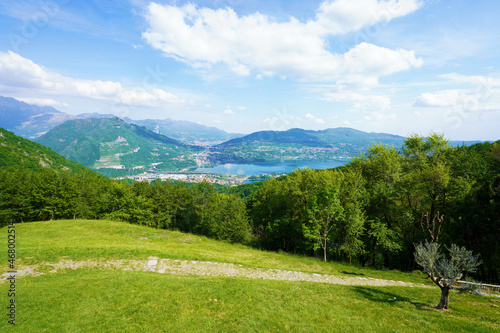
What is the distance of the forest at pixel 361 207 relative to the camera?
2327 centimetres

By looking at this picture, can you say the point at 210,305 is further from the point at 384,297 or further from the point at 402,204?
the point at 402,204

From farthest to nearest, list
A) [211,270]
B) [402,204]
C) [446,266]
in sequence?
[402,204]
[211,270]
[446,266]

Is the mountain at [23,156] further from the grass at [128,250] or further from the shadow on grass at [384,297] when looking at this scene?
the shadow on grass at [384,297]

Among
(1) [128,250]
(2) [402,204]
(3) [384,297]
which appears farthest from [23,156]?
(2) [402,204]

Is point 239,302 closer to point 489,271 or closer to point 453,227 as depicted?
point 453,227

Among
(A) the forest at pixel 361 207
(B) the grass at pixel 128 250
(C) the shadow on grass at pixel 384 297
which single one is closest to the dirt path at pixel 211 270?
(B) the grass at pixel 128 250

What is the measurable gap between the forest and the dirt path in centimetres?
660

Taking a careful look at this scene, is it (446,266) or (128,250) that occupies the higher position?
(446,266)

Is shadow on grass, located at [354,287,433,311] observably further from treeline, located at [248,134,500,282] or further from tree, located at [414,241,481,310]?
treeline, located at [248,134,500,282]

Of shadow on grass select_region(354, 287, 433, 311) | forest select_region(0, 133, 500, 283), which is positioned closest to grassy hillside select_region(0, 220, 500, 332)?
shadow on grass select_region(354, 287, 433, 311)

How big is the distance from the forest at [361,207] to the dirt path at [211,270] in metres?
6.60

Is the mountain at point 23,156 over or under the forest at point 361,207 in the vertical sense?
over

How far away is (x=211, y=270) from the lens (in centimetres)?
1939

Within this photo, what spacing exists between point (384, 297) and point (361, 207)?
16979 millimetres
